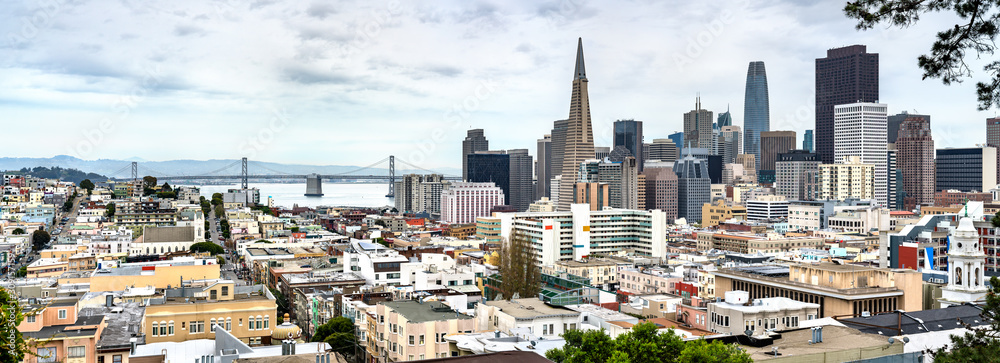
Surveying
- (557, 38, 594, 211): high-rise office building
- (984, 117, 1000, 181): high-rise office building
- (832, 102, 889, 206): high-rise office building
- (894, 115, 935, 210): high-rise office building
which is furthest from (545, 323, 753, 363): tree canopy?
(984, 117, 1000, 181): high-rise office building

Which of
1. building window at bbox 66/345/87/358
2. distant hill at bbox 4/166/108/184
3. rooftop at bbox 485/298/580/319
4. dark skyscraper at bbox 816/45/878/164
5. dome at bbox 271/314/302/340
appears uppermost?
dark skyscraper at bbox 816/45/878/164

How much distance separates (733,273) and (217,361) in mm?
22123

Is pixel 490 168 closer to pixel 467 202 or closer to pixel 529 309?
pixel 467 202

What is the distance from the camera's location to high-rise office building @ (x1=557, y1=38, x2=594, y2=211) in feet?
438

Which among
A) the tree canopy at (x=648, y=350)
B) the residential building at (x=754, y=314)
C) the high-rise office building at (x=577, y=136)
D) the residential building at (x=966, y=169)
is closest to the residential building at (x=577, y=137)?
the high-rise office building at (x=577, y=136)

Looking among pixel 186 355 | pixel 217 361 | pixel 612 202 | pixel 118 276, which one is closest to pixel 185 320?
pixel 186 355

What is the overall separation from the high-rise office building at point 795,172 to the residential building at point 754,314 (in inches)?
4611

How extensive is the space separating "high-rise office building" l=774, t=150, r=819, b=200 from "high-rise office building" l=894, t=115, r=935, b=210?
46.0 feet

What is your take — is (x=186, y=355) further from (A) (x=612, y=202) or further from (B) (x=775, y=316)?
(A) (x=612, y=202)

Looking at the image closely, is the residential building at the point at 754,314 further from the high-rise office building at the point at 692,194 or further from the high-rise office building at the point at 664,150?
the high-rise office building at the point at 664,150

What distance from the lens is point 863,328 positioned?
19.1 meters

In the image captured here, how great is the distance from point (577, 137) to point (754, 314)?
382 feet

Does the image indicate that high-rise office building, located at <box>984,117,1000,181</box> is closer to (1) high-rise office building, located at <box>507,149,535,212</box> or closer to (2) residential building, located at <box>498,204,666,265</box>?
(1) high-rise office building, located at <box>507,149,535,212</box>

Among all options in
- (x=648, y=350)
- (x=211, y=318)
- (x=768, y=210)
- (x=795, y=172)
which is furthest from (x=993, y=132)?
(x=648, y=350)
